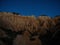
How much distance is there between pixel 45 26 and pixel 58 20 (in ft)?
0.99

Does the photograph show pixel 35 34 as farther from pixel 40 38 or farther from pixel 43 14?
pixel 43 14

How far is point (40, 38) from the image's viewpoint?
349 cm

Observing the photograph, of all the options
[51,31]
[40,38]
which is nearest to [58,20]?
[51,31]

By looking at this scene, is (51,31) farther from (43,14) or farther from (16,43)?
(16,43)

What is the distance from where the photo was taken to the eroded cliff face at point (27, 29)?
344 centimetres

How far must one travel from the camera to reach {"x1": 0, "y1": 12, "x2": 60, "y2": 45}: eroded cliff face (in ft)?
11.3

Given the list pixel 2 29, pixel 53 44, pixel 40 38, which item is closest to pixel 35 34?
pixel 40 38

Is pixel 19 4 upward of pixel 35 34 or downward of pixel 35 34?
upward

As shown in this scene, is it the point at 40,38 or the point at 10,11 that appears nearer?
the point at 40,38

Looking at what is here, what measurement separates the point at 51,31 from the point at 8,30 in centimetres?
84

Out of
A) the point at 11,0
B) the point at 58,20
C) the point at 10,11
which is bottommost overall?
the point at 58,20

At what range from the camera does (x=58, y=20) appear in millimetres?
3643

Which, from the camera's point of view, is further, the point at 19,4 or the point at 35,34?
the point at 19,4

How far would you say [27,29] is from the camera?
11.7 ft
